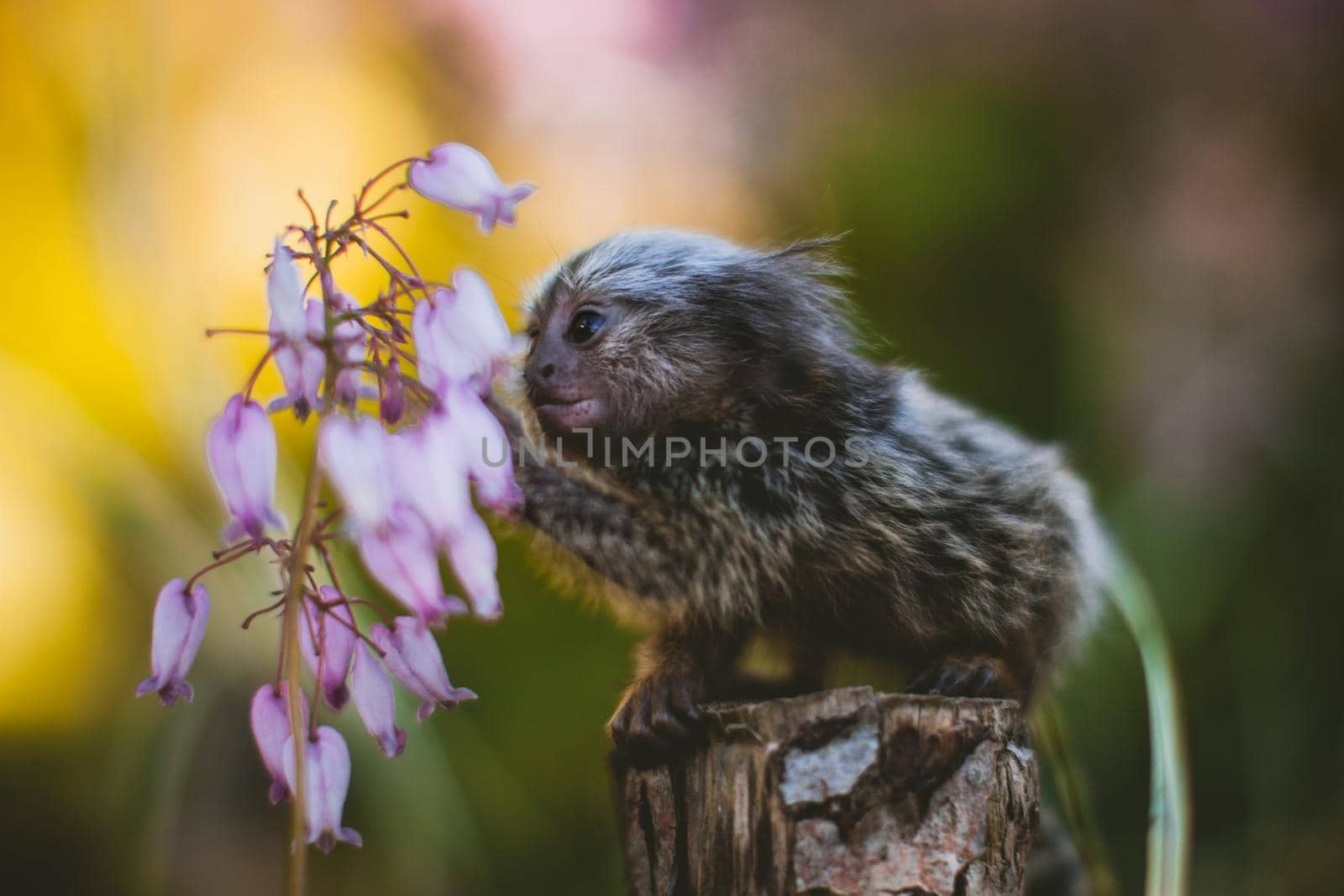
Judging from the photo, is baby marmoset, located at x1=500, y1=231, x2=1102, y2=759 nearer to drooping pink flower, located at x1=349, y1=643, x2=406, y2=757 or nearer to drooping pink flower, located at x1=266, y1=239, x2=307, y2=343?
drooping pink flower, located at x1=349, y1=643, x2=406, y2=757

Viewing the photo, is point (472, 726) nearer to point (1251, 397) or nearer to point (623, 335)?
point (623, 335)

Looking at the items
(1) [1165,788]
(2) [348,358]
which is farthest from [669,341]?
(1) [1165,788]

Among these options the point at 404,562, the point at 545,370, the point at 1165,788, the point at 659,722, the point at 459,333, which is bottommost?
the point at 1165,788

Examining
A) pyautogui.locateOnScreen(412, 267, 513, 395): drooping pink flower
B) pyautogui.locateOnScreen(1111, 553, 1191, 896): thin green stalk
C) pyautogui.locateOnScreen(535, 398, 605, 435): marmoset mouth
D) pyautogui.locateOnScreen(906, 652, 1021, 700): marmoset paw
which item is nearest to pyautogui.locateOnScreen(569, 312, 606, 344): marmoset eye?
pyautogui.locateOnScreen(535, 398, 605, 435): marmoset mouth

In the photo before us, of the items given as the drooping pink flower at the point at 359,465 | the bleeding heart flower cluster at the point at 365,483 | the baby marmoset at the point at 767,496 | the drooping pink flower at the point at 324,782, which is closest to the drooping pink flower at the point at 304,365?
the bleeding heart flower cluster at the point at 365,483

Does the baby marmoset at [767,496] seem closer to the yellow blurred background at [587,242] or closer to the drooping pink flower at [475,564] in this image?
the drooping pink flower at [475,564]

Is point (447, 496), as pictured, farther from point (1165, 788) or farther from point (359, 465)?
point (1165, 788)
